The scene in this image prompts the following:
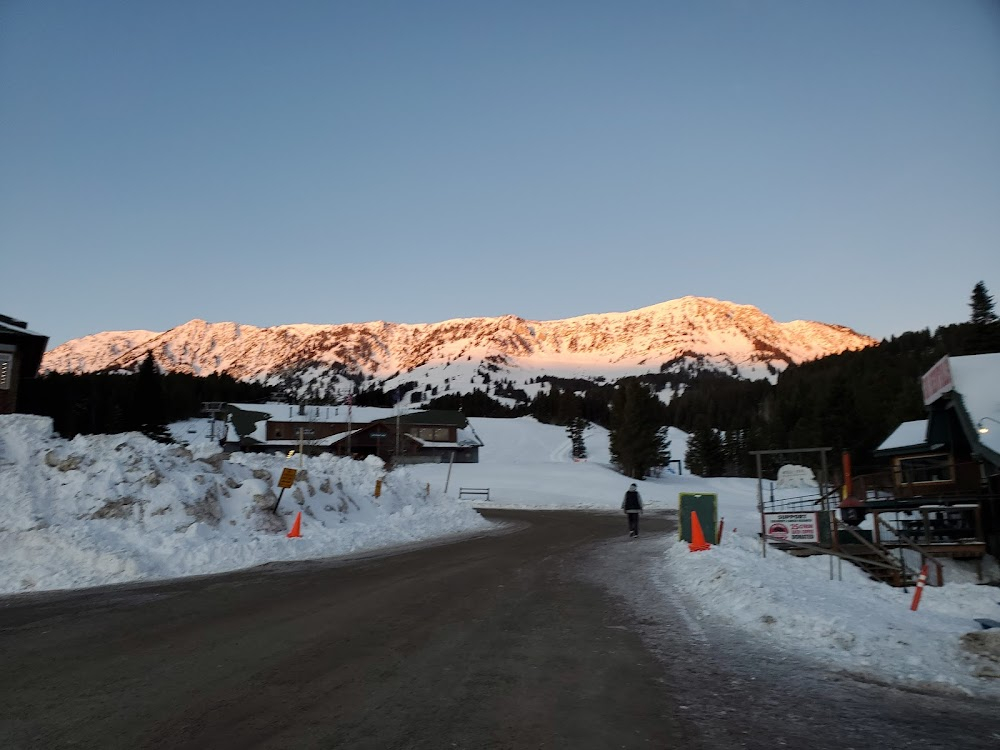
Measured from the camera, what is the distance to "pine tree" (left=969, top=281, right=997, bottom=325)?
2788 inches

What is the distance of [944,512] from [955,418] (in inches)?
271

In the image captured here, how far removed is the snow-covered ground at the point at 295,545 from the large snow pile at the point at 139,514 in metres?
0.04

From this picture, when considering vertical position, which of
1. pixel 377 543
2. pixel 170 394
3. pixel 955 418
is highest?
pixel 170 394

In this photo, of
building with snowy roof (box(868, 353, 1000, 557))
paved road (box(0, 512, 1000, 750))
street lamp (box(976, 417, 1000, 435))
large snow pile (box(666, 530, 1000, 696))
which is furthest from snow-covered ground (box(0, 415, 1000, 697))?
street lamp (box(976, 417, 1000, 435))

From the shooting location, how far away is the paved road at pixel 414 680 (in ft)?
16.9

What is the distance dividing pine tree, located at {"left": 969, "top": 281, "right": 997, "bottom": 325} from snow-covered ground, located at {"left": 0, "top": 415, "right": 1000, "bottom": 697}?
61.7 metres

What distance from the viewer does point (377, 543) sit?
2012 cm

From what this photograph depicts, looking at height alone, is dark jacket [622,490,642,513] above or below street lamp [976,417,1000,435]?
below

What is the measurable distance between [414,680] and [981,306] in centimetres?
8499

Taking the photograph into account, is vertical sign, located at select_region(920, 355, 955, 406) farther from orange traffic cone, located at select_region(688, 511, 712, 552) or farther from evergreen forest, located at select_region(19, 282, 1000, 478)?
evergreen forest, located at select_region(19, 282, 1000, 478)

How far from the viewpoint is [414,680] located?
647 cm

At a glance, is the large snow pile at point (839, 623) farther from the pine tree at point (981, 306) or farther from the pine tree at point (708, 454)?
the pine tree at point (708, 454)

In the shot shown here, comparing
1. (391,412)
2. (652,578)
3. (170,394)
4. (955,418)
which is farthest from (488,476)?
(170,394)

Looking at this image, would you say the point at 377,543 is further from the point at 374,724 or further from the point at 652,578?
the point at 374,724
